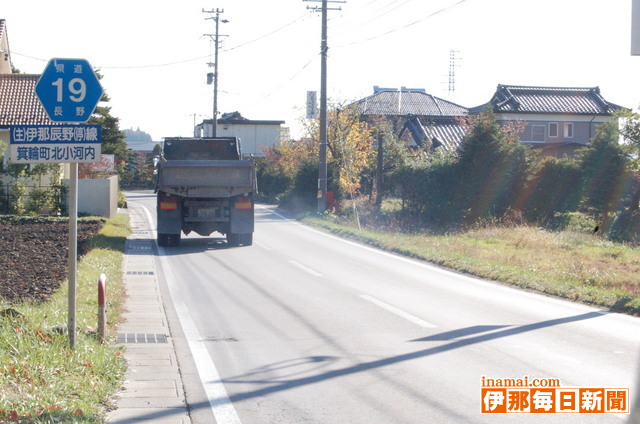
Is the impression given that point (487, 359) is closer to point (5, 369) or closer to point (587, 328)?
point (587, 328)

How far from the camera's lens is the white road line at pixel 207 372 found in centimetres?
587

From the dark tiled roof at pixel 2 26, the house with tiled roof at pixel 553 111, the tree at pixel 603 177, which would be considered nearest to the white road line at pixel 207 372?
the tree at pixel 603 177

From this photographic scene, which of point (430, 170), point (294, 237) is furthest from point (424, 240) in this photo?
point (430, 170)

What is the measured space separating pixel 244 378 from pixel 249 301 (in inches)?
175

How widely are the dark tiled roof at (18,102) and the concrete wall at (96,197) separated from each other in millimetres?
3947

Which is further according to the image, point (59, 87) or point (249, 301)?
point (249, 301)

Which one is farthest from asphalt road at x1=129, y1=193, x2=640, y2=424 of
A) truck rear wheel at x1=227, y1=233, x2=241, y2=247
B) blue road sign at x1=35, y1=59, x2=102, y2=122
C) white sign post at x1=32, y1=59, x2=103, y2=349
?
truck rear wheel at x1=227, y1=233, x2=241, y2=247

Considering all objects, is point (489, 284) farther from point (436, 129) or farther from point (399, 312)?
point (436, 129)

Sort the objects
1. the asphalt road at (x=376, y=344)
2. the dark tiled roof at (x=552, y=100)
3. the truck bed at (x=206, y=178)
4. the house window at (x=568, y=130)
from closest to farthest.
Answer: the asphalt road at (x=376, y=344), the truck bed at (x=206, y=178), the dark tiled roof at (x=552, y=100), the house window at (x=568, y=130)

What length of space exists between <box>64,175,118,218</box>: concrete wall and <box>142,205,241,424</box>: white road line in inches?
778

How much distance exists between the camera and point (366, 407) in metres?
6.00

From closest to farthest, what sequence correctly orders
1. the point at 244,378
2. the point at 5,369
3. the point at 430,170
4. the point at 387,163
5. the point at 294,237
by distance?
the point at 5,369 → the point at 244,378 → the point at 294,237 → the point at 430,170 → the point at 387,163

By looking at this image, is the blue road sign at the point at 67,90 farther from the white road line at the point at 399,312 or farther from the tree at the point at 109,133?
the tree at the point at 109,133

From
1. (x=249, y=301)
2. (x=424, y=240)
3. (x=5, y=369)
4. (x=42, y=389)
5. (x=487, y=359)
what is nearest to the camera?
(x=42, y=389)
